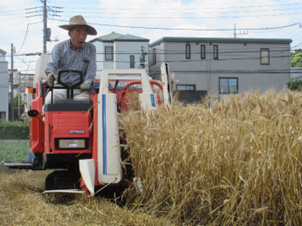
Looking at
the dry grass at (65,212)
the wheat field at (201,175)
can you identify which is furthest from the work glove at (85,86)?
the dry grass at (65,212)

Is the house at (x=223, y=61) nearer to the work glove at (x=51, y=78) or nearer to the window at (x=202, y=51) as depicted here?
the window at (x=202, y=51)

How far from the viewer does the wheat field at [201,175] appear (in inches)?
144

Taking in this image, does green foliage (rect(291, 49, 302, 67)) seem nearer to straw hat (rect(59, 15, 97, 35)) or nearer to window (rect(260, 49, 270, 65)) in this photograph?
window (rect(260, 49, 270, 65))

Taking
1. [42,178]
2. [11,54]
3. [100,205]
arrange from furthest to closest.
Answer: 1. [11,54]
2. [42,178]
3. [100,205]

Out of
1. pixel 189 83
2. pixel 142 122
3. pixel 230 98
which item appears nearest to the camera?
pixel 142 122

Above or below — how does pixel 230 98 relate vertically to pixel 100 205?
above

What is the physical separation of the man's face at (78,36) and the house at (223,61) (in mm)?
33714

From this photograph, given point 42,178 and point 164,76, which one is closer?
point 164,76

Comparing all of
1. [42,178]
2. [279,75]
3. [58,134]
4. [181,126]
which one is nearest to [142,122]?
[181,126]

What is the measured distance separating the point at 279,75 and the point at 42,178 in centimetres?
3698

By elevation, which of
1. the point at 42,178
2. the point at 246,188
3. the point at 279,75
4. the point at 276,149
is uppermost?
the point at 279,75

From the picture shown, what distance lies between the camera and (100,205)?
4.49 meters

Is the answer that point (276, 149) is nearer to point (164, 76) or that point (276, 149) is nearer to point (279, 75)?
point (164, 76)

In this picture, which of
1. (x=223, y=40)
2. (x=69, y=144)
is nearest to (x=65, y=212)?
(x=69, y=144)
